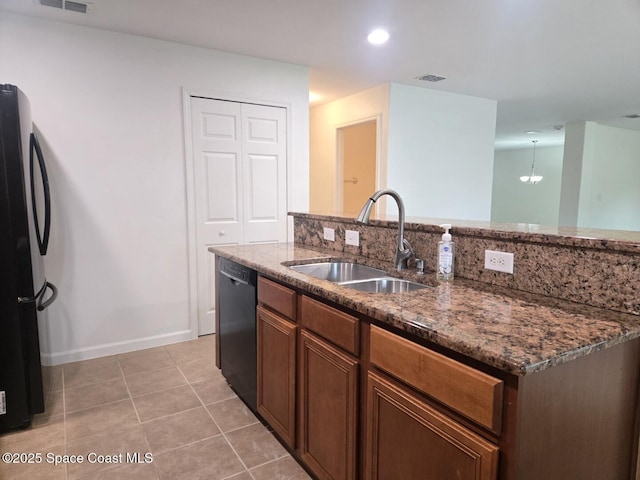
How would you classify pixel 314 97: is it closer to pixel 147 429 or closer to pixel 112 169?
pixel 112 169

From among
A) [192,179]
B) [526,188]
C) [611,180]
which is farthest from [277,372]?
[526,188]

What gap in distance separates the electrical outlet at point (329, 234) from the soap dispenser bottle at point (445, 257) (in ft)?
3.10

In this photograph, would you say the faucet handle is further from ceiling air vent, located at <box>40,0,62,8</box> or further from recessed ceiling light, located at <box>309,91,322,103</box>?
recessed ceiling light, located at <box>309,91,322,103</box>

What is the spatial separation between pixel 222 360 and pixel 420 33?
108 inches

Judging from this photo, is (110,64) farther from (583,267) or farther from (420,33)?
(583,267)

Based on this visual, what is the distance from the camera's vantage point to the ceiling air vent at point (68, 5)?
257 cm

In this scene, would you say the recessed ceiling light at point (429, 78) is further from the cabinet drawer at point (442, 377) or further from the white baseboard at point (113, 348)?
the cabinet drawer at point (442, 377)

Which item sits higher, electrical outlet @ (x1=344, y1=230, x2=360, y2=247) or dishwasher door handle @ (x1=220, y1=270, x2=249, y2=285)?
electrical outlet @ (x1=344, y1=230, x2=360, y2=247)

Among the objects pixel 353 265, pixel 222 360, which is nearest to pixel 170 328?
pixel 222 360

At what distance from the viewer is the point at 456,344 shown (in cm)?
102

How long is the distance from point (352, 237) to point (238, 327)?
0.83m

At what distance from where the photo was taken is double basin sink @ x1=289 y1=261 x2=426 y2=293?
186cm

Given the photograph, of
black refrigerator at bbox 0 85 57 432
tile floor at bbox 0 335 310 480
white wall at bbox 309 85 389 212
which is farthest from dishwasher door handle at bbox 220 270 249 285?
white wall at bbox 309 85 389 212

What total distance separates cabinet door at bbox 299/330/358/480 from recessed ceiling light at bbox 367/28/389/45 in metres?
2.41
